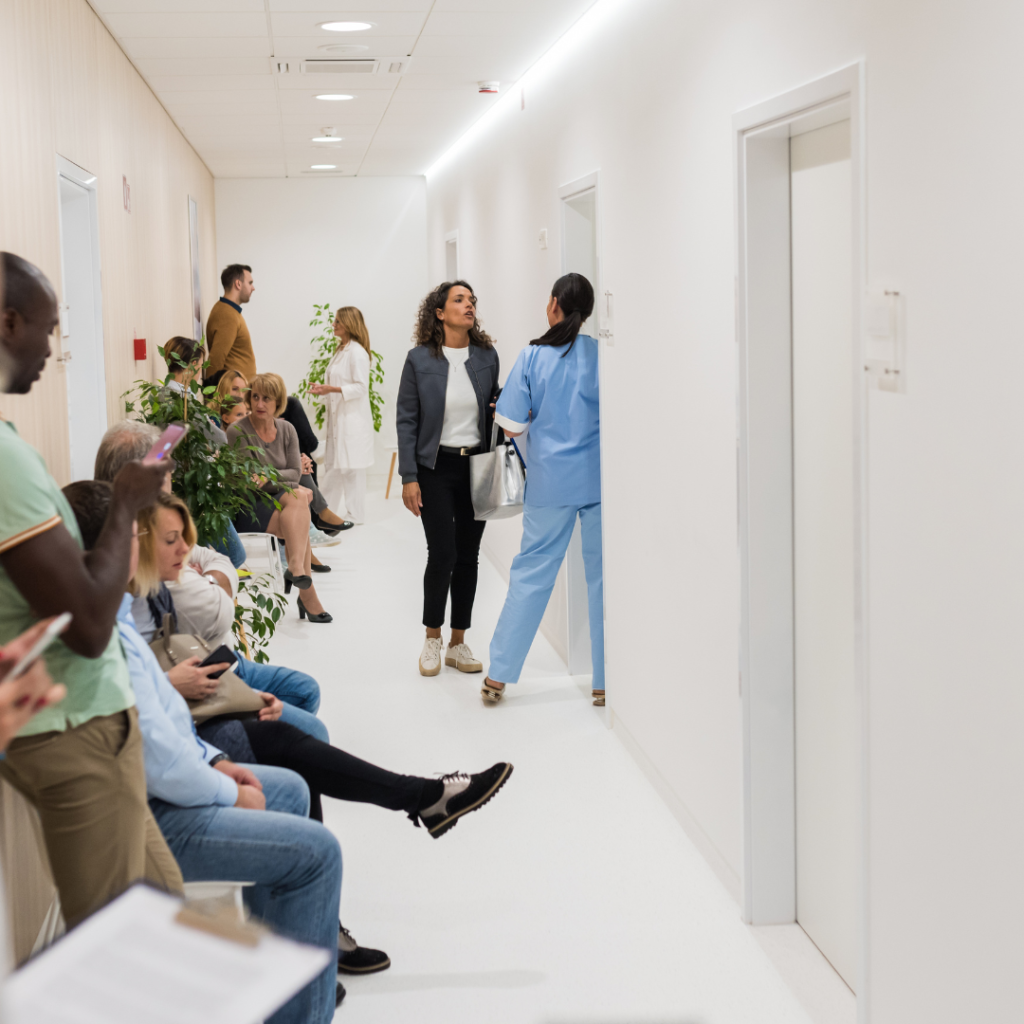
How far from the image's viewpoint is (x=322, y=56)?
5.24m

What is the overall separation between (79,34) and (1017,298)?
3598 mm

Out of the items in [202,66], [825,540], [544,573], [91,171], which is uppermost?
[202,66]

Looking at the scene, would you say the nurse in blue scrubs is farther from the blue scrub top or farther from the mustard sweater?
the mustard sweater

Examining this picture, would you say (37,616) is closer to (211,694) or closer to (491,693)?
(211,694)

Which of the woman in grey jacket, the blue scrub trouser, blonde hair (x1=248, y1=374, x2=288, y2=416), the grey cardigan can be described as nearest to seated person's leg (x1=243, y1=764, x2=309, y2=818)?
the blue scrub trouser

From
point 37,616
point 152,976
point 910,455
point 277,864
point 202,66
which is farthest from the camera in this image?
point 202,66

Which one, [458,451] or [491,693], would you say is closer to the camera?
[491,693]

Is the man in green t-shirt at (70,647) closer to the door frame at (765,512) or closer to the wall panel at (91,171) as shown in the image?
the wall panel at (91,171)

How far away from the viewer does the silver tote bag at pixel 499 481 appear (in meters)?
4.58

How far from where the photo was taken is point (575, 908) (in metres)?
2.96

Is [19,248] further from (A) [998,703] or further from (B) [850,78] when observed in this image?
(A) [998,703]

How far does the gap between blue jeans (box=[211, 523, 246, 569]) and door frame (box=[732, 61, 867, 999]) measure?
1.96 m

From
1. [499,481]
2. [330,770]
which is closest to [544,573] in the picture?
[499,481]

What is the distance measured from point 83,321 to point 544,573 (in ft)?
6.62
